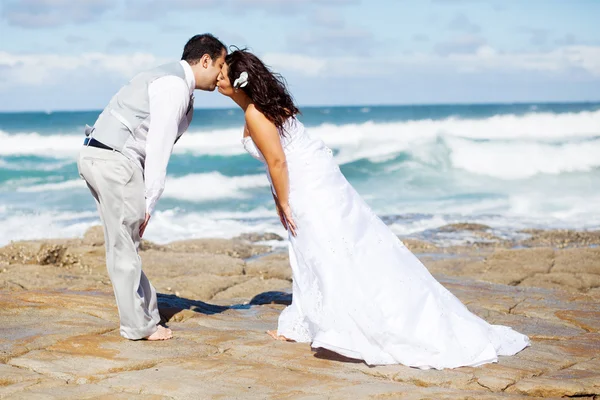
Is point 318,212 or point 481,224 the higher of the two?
point 318,212

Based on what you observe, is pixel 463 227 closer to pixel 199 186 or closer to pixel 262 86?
pixel 262 86

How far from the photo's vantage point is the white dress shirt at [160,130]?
170 inches

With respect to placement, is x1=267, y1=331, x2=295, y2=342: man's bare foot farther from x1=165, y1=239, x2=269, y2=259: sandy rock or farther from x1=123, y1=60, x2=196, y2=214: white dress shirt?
x1=165, y1=239, x2=269, y2=259: sandy rock

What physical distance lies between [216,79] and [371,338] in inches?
75.0

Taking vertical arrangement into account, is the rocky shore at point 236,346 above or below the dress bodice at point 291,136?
below

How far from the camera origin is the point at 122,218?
4.46 meters

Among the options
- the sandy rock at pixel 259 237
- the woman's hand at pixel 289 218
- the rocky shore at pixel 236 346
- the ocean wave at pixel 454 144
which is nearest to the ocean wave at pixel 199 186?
the ocean wave at pixel 454 144

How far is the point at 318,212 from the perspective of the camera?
468cm

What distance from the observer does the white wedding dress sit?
436 cm

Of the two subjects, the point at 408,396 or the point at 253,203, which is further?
the point at 253,203

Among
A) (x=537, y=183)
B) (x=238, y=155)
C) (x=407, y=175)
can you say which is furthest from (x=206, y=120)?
(x=537, y=183)

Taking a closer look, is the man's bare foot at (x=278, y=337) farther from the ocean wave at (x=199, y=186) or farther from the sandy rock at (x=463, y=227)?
the ocean wave at (x=199, y=186)

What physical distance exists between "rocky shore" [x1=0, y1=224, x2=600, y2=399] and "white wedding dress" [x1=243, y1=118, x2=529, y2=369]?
0.42ft

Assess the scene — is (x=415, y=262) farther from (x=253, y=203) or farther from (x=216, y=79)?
(x=253, y=203)
